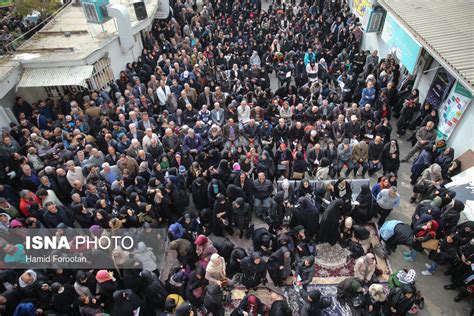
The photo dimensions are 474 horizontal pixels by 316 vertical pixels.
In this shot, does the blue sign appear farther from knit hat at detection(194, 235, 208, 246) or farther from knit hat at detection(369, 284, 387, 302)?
knit hat at detection(194, 235, 208, 246)

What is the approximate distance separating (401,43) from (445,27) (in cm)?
145

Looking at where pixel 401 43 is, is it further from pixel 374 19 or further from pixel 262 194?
pixel 262 194

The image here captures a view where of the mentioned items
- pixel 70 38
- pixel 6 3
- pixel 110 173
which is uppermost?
pixel 6 3

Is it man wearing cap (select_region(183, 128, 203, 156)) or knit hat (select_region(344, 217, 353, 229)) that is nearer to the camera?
knit hat (select_region(344, 217, 353, 229))

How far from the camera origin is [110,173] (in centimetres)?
796

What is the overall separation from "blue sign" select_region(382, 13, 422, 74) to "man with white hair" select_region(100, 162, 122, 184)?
381 inches

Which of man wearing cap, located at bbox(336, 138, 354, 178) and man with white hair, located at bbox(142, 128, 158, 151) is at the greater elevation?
man with white hair, located at bbox(142, 128, 158, 151)

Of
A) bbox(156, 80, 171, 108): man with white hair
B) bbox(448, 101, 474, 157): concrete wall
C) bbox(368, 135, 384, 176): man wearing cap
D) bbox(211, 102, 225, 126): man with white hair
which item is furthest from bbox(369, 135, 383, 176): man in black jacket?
bbox(156, 80, 171, 108): man with white hair

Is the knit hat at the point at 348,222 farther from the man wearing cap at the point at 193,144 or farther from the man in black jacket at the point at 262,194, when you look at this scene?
the man wearing cap at the point at 193,144

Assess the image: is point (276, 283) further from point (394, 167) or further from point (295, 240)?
point (394, 167)

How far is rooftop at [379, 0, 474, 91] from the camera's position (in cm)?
870

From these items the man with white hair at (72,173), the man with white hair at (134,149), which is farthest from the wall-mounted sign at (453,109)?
the man with white hair at (72,173)

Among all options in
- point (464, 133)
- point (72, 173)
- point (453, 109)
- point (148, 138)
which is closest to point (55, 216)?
point (72, 173)

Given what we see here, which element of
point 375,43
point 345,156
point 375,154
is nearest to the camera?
point 345,156
